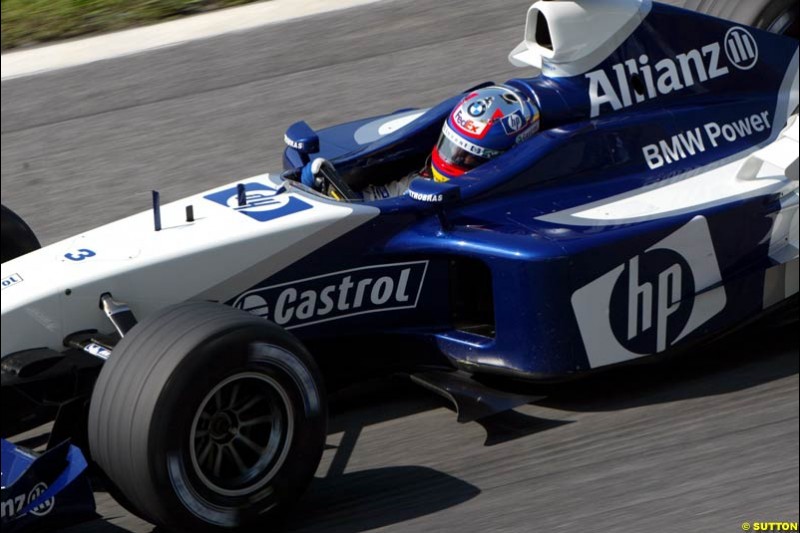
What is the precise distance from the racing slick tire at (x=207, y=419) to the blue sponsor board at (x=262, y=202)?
0.78 metres

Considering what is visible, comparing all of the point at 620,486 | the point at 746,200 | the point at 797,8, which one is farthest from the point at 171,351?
the point at 797,8

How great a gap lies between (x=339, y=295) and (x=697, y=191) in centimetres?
151

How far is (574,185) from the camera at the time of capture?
523 cm

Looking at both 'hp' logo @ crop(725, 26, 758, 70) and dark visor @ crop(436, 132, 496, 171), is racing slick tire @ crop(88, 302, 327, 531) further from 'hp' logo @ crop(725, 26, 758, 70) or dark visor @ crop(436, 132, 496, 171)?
'hp' logo @ crop(725, 26, 758, 70)

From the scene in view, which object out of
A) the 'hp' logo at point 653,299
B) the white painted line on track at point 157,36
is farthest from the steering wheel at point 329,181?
the white painted line on track at point 157,36

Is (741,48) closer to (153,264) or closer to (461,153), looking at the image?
(461,153)

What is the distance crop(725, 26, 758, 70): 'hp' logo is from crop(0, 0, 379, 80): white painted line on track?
299 centimetres

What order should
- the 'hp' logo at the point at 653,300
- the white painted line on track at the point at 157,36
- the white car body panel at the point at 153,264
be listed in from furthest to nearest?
the white painted line on track at the point at 157,36, the 'hp' logo at the point at 653,300, the white car body panel at the point at 153,264

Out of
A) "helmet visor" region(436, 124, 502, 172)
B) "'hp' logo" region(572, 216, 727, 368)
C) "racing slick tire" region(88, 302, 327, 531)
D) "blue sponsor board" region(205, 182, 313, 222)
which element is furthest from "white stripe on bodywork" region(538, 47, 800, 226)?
"racing slick tire" region(88, 302, 327, 531)

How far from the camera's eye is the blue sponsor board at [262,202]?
4.85 m

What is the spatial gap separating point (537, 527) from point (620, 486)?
1.16ft

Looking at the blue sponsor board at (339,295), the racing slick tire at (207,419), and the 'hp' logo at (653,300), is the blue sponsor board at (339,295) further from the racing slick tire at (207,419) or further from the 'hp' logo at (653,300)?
the 'hp' logo at (653,300)

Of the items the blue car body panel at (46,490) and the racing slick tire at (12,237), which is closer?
the blue car body panel at (46,490)

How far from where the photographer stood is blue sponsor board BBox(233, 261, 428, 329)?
471 centimetres
